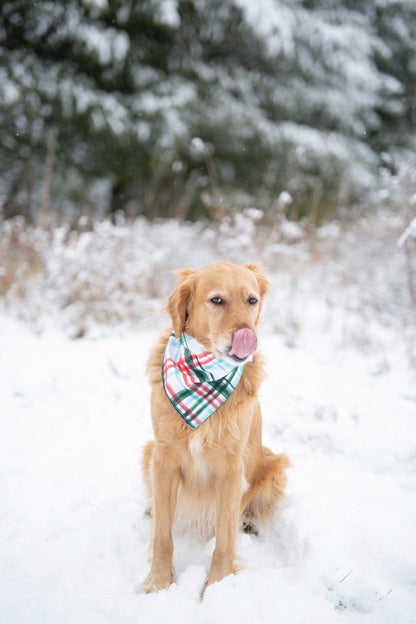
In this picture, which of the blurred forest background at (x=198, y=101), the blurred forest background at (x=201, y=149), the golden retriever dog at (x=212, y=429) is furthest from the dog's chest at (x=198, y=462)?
the blurred forest background at (x=198, y=101)

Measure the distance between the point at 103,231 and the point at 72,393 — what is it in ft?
6.53

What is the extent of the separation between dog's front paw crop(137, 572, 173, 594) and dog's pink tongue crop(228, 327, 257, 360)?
95 centimetres

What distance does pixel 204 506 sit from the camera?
1.72m

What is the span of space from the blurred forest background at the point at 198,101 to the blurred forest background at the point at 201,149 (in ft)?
0.10

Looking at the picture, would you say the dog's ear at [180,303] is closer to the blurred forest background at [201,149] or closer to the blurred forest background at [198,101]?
the blurred forest background at [201,149]

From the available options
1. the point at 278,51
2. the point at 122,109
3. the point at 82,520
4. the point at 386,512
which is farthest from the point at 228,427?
the point at 278,51

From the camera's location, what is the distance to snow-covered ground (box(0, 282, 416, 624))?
4.36 ft

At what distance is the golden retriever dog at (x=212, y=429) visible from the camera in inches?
57.9

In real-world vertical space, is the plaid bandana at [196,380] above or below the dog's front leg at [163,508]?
above

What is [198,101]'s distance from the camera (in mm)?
6742

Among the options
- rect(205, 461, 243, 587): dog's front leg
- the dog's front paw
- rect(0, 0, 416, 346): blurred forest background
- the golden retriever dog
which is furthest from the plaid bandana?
rect(0, 0, 416, 346): blurred forest background

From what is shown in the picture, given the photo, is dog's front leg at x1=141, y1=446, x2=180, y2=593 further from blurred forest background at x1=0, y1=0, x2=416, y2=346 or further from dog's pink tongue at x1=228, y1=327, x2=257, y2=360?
blurred forest background at x1=0, y1=0, x2=416, y2=346

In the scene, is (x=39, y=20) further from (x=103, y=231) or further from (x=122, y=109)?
(x=103, y=231)

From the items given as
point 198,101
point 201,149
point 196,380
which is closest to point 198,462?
point 196,380
